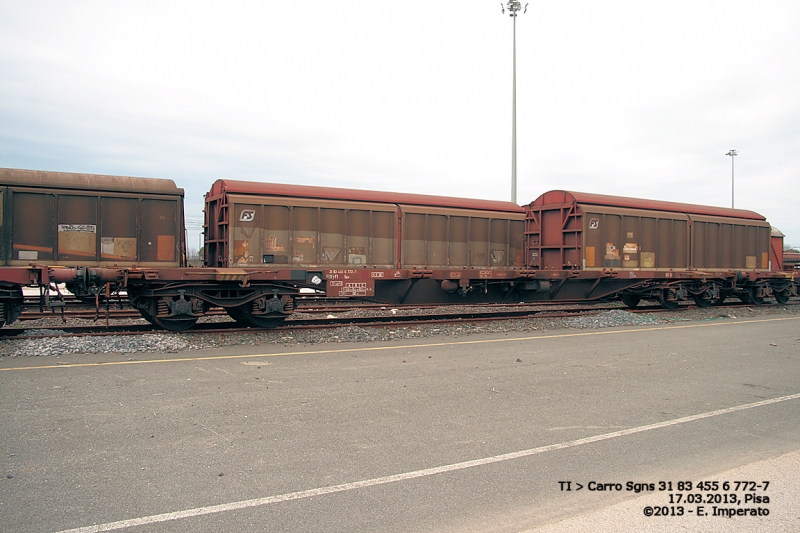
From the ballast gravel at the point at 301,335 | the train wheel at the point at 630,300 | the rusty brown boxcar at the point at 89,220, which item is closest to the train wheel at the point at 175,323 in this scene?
the ballast gravel at the point at 301,335

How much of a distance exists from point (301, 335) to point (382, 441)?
6.79 metres

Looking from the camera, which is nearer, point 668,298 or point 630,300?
point 668,298

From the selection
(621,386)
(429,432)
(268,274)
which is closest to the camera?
(429,432)

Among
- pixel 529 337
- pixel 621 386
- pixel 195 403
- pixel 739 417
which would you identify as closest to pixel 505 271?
pixel 529 337

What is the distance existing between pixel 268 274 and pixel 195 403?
5.83 meters

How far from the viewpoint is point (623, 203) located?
17.2 meters

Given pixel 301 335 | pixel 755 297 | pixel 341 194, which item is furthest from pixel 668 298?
pixel 301 335

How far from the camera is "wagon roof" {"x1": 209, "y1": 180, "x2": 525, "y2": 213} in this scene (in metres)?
12.8

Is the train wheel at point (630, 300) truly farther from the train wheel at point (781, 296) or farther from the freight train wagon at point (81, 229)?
the freight train wagon at point (81, 229)

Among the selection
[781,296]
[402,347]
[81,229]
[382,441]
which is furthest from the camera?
[781,296]

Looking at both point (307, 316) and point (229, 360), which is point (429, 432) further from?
point (307, 316)

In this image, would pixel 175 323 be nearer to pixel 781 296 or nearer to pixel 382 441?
pixel 382 441

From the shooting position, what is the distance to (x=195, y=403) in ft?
21.3

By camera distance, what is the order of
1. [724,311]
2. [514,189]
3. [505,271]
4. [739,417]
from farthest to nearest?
[514,189]
[724,311]
[505,271]
[739,417]
